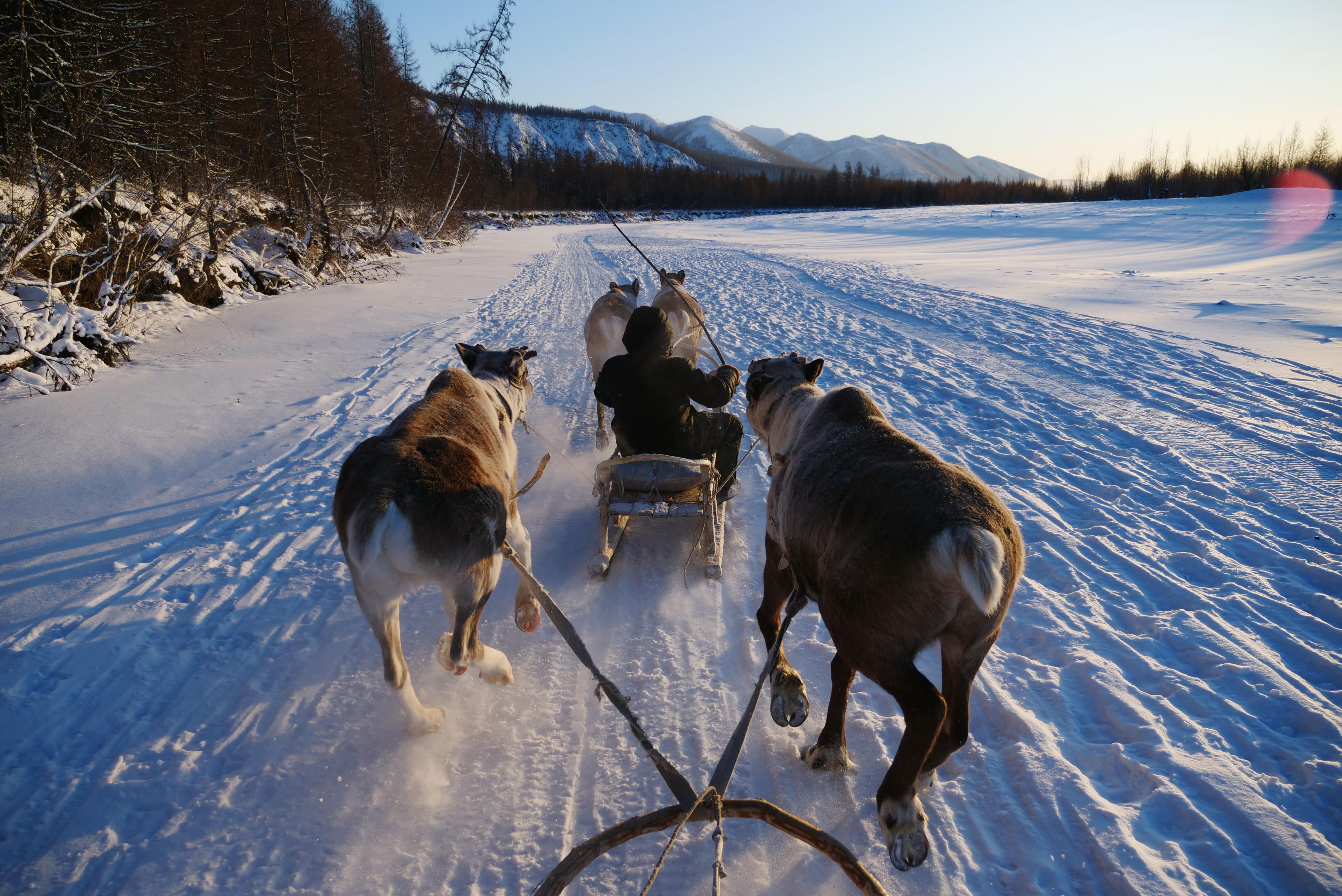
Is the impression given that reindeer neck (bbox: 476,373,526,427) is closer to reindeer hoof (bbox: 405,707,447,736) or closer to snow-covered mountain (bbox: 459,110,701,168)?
reindeer hoof (bbox: 405,707,447,736)

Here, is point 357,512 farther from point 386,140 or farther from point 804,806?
point 386,140

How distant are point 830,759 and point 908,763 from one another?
2.36ft

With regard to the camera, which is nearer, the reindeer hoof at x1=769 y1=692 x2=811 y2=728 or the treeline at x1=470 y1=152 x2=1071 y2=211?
the reindeer hoof at x1=769 y1=692 x2=811 y2=728

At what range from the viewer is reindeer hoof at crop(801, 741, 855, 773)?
2.83 meters

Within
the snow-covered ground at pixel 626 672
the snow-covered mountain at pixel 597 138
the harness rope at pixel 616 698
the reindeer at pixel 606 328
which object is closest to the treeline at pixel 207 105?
the snow-covered ground at pixel 626 672

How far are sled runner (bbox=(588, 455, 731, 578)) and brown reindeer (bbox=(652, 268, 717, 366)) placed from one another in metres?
3.43

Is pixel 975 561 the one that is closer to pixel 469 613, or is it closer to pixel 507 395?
pixel 469 613

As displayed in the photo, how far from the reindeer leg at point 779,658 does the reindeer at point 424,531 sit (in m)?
1.36

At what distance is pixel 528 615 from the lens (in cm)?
369

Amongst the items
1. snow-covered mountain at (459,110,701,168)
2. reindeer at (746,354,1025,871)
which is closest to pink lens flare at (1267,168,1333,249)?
reindeer at (746,354,1025,871)

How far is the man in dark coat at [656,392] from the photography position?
470 centimetres

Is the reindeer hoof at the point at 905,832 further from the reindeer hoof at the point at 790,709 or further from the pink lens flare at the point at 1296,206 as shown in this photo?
the pink lens flare at the point at 1296,206

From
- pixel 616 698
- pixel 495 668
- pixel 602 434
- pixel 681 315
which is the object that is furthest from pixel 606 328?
pixel 616 698

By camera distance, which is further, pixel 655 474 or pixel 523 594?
pixel 655 474
